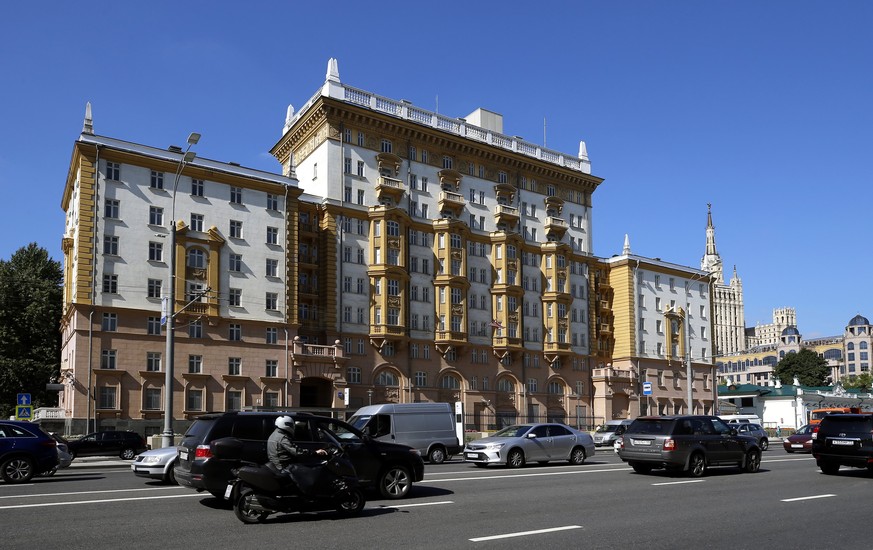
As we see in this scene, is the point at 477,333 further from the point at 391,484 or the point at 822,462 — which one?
the point at 391,484

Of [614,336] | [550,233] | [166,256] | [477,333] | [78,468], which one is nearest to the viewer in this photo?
[78,468]

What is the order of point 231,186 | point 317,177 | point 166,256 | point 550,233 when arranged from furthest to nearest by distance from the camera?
point 550,233 → point 317,177 → point 231,186 → point 166,256

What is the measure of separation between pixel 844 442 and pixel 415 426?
15.1m

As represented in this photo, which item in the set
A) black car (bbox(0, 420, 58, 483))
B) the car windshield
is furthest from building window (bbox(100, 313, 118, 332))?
the car windshield

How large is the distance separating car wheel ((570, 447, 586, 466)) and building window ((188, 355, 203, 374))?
1186 inches

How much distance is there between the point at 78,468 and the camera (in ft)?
98.6

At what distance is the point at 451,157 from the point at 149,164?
2592 cm

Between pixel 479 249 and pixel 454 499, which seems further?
pixel 479 249

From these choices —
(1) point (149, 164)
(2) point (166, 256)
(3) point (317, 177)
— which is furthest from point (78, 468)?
(3) point (317, 177)

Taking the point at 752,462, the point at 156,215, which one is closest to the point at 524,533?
the point at 752,462

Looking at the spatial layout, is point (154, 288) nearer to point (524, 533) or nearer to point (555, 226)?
point (555, 226)

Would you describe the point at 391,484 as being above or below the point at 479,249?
below

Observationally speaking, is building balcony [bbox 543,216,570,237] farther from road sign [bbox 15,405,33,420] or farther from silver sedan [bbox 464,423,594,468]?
road sign [bbox 15,405,33,420]

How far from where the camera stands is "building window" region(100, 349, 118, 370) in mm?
A: 48375
